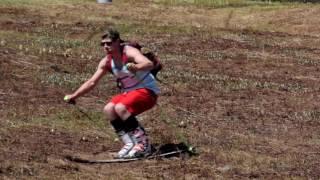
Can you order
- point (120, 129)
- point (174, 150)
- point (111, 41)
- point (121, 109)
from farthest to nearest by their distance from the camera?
1. point (174, 150)
2. point (120, 129)
3. point (121, 109)
4. point (111, 41)

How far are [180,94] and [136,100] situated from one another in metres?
4.72

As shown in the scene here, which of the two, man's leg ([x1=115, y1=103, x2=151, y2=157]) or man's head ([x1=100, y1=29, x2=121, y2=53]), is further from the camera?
man's leg ([x1=115, y1=103, x2=151, y2=157])

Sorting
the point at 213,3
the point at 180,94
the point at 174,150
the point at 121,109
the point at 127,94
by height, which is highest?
the point at 127,94

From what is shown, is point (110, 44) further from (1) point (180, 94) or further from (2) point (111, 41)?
(1) point (180, 94)

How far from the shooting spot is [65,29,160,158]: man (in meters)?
8.39

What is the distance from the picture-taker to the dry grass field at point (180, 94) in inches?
329

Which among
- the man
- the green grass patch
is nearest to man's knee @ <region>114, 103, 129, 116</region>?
the man

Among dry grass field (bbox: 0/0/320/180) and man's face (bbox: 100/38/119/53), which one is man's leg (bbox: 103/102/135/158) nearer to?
dry grass field (bbox: 0/0/320/180)

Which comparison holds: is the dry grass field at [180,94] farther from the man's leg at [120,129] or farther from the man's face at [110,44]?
the man's face at [110,44]

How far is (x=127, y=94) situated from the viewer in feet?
28.1

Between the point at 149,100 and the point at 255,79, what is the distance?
734 cm

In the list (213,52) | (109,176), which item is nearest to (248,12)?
(213,52)

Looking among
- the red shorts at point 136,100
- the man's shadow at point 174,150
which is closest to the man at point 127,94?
the red shorts at point 136,100

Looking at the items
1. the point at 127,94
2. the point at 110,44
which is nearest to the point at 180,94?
the point at 127,94
